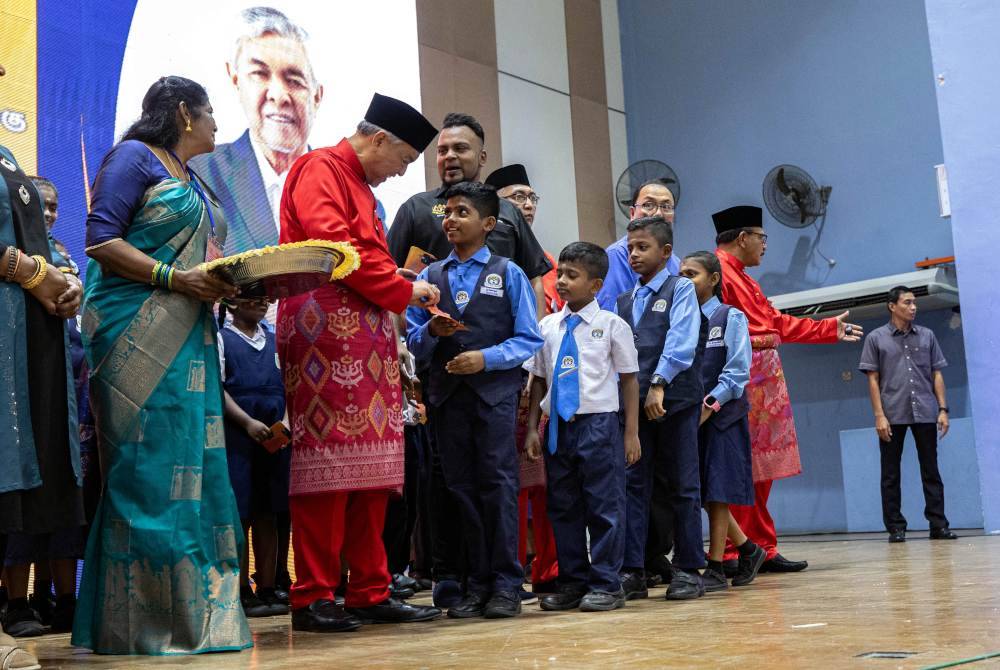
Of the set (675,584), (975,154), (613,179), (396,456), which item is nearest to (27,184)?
(396,456)

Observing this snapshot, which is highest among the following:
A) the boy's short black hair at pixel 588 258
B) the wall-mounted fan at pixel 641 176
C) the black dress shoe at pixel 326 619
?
the wall-mounted fan at pixel 641 176

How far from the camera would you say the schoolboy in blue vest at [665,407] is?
143 inches

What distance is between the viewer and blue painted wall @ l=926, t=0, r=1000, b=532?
625 cm

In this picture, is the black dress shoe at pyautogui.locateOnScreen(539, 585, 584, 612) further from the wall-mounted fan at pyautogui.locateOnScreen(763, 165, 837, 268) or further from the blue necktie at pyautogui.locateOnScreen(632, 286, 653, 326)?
the wall-mounted fan at pyautogui.locateOnScreen(763, 165, 837, 268)

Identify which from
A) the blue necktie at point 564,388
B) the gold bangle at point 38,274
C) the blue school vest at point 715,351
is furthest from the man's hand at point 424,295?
the blue school vest at point 715,351

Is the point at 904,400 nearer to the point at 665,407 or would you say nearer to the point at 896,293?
the point at 896,293

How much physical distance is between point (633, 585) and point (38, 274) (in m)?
2.13

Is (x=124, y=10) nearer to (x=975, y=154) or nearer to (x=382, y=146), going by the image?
(x=382, y=146)

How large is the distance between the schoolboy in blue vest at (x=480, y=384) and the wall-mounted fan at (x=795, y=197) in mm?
5428

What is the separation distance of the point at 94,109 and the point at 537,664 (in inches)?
158

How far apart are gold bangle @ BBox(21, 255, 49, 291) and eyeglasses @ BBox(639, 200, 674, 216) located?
2.68 m

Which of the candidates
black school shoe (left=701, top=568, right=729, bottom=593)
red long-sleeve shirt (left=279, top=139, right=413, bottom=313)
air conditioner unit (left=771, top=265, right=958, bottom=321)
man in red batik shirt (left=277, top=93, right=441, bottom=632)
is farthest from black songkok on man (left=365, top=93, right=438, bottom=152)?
air conditioner unit (left=771, top=265, right=958, bottom=321)

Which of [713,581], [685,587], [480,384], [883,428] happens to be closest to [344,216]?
[480,384]

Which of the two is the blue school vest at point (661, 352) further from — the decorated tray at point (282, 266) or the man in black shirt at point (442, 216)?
the decorated tray at point (282, 266)
